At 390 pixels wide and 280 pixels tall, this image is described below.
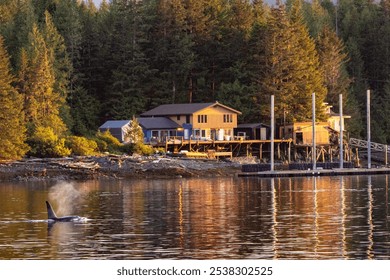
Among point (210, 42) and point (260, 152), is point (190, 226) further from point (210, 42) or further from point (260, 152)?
point (210, 42)

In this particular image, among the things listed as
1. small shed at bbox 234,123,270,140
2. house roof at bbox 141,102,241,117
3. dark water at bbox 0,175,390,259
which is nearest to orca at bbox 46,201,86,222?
dark water at bbox 0,175,390,259

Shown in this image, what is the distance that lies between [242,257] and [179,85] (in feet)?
295

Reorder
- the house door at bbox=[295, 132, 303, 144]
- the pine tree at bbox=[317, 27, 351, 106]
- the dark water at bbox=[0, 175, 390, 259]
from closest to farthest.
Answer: the dark water at bbox=[0, 175, 390, 259] → the house door at bbox=[295, 132, 303, 144] → the pine tree at bbox=[317, 27, 351, 106]

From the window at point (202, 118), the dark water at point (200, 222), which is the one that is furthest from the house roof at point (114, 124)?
the dark water at point (200, 222)

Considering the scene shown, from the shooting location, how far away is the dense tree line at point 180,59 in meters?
116

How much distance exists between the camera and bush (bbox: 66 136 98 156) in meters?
96.4

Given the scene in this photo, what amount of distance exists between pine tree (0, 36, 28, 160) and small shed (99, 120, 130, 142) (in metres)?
12.3

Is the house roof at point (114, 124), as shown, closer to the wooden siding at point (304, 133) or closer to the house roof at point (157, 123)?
the house roof at point (157, 123)

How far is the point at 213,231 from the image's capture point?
147 ft

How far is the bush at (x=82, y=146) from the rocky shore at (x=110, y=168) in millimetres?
2557

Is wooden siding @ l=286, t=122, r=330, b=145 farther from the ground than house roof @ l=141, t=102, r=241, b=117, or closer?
closer

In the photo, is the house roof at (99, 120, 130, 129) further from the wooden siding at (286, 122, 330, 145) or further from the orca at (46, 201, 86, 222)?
the orca at (46, 201, 86, 222)

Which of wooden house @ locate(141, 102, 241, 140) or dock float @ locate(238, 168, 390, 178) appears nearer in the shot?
dock float @ locate(238, 168, 390, 178)
